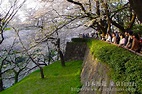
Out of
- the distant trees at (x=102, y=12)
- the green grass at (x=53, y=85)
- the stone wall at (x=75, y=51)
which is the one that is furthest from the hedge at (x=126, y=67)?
the stone wall at (x=75, y=51)

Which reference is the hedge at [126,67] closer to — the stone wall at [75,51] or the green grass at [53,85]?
the green grass at [53,85]

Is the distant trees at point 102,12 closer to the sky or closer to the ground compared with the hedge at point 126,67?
closer to the sky

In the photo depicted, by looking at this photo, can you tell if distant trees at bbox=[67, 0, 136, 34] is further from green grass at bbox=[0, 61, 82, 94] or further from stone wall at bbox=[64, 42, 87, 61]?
stone wall at bbox=[64, 42, 87, 61]

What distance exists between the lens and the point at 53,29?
14680 mm

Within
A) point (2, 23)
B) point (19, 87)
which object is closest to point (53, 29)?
point (19, 87)

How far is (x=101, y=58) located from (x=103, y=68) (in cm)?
48

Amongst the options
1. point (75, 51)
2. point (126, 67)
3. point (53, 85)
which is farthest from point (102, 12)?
point (75, 51)

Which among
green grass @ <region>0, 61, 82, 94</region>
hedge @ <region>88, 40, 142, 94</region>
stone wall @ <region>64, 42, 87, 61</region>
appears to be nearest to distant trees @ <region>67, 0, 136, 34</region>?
green grass @ <region>0, 61, 82, 94</region>

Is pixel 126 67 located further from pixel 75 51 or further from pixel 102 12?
pixel 75 51

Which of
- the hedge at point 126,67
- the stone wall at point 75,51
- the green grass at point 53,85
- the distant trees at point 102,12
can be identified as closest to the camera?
the hedge at point 126,67

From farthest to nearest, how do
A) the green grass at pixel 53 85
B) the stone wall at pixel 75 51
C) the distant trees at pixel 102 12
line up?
the stone wall at pixel 75 51 < the green grass at pixel 53 85 < the distant trees at pixel 102 12

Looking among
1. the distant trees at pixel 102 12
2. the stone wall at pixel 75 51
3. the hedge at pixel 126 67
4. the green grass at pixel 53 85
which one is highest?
the distant trees at pixel 102 12

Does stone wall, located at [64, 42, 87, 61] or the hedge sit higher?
the hedge

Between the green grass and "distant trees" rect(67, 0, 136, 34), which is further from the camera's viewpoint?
the green grass
